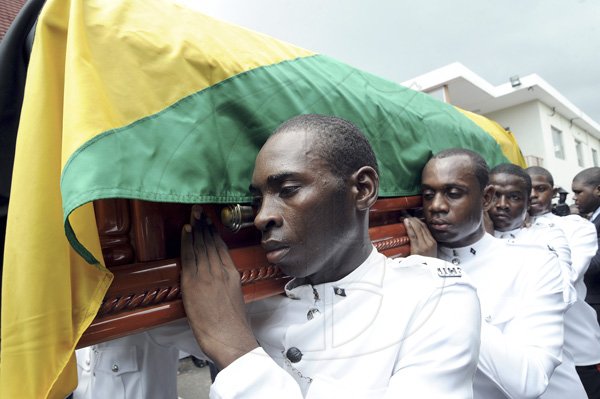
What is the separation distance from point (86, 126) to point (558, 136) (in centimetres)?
1431

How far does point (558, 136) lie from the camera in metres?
12.0

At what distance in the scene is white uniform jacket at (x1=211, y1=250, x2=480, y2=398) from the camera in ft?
2.72

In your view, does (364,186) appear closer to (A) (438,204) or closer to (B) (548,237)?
(A) (438,204)

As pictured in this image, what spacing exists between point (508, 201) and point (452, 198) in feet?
3.71

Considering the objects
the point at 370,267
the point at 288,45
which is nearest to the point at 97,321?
the point at 370,267

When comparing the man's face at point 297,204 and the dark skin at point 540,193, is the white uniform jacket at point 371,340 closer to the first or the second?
the man's face at point 297,204

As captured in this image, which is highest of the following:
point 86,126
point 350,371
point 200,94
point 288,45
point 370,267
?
point 288,45

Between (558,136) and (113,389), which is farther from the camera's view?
(558,136)

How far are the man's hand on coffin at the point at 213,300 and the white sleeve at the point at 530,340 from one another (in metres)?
0.90

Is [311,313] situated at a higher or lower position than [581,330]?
higher

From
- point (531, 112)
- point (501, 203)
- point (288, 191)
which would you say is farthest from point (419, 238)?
point (531, 112)

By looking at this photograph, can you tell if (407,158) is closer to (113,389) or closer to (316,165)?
(316,165)

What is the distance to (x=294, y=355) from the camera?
1.00 meters

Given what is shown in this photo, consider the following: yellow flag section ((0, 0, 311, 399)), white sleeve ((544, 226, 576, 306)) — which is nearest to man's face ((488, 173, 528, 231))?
white sleeve ((544, 226, 576, 306))
